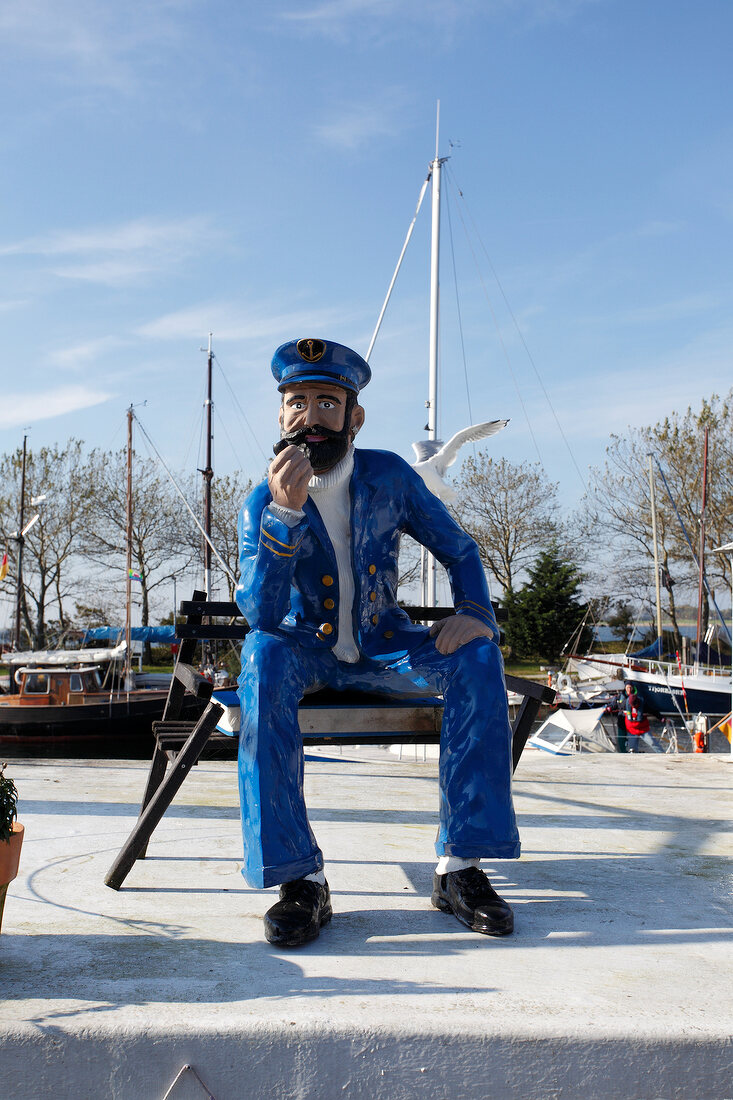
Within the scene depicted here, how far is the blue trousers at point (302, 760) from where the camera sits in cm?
209

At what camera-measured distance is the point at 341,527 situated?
267 centimetres

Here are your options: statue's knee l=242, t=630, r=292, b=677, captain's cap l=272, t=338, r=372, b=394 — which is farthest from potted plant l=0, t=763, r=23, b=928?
captain's cap l=272, t=338, r=372, b=394

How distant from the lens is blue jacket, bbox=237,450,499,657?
239 cm

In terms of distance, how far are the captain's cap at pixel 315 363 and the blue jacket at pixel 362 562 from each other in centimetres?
26

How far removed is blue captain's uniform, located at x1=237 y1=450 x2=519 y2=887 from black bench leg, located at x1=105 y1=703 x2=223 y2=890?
0.59 ft

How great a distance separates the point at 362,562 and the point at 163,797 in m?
0.89

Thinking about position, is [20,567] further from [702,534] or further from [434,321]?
[702,534]

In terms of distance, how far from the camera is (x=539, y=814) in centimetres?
364

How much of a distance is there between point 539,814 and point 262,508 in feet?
6.49

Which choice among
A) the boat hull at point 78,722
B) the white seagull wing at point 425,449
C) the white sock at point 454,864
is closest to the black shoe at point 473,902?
the white sock at point 454,864

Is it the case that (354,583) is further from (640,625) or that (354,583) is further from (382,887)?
(640,625)

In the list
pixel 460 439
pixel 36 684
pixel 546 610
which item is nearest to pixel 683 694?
pixel 546 610

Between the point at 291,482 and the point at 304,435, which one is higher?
the point at 304,435

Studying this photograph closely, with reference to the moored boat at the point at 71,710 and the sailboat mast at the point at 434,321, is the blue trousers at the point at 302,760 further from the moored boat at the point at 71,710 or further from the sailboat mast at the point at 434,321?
the moored boat at the point at 71,710
